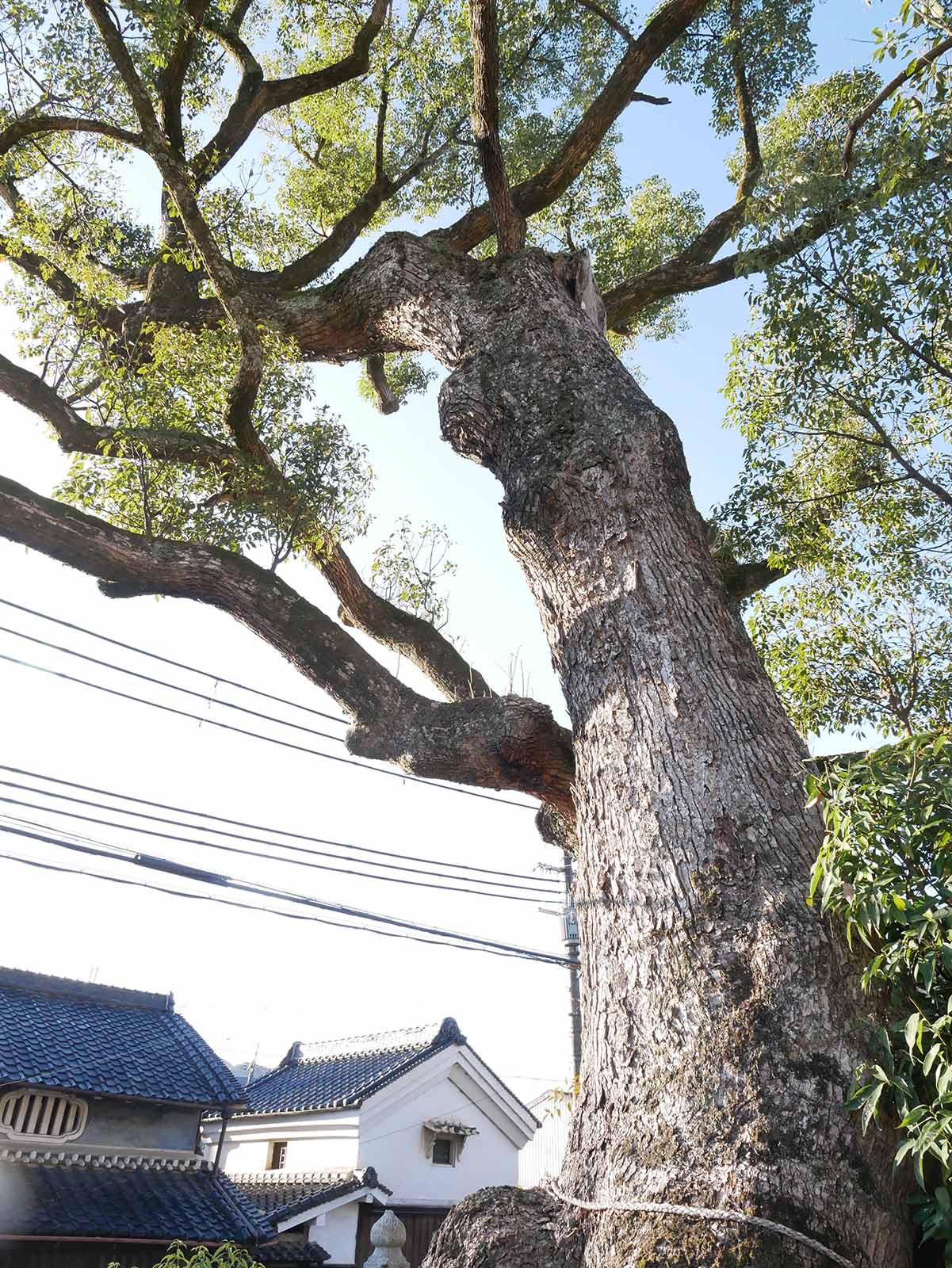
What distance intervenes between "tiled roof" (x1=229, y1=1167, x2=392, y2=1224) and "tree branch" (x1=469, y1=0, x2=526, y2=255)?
11.4 metres

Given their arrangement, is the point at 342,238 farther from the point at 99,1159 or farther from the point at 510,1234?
the point at 99,1159

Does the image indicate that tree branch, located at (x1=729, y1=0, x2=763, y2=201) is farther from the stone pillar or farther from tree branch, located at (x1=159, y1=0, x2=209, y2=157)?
the stone pillar

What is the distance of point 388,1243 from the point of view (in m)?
4.45

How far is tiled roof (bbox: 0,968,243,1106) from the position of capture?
10.1 meters

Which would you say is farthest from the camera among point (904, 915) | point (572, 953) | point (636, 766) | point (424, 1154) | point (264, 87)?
point (424, 1154)

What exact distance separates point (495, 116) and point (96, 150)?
3.90 metres

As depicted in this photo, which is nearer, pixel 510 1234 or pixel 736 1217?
pixel 736 1217

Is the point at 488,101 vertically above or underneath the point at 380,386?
underneath

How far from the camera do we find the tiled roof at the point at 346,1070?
14219mm

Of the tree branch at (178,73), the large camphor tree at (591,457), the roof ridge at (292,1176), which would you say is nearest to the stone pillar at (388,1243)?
the large camphor tree at (591,457)

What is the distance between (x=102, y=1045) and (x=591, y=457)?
437 inches

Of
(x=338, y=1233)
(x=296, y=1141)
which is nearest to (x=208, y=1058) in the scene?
(x=338, y=1233)

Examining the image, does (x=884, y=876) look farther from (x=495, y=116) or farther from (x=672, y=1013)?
(x=495, y=116)

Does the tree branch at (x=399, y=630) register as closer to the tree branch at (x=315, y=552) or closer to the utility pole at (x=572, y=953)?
the tree branch at (x=315, y=552)
